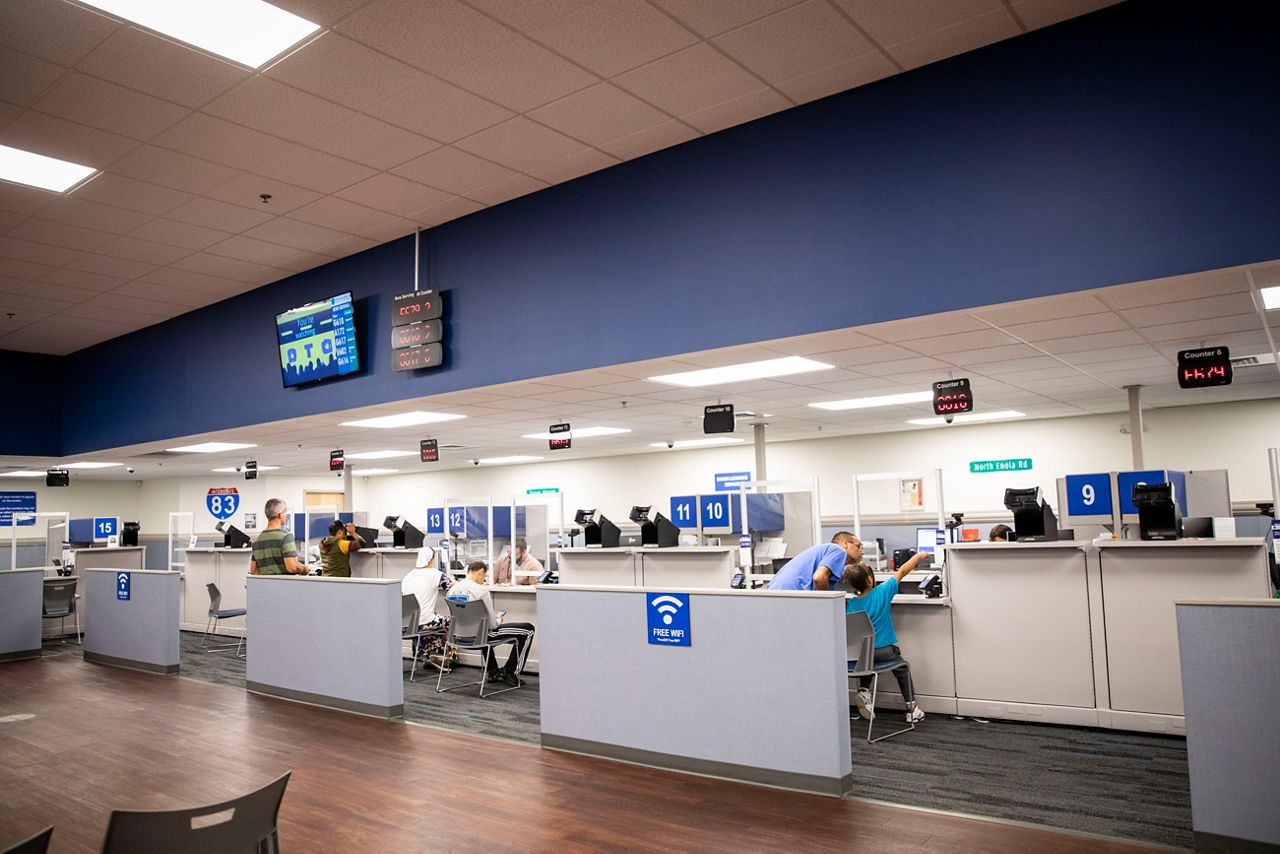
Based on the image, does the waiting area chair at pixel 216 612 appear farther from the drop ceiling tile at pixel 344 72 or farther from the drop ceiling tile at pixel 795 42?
the drop ceiling tile at pixel 795 42

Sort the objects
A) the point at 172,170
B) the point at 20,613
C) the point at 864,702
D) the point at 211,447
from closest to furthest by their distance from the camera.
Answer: the point at 172,170, the point at 864,702, the point at 20,613, the point at 211,447

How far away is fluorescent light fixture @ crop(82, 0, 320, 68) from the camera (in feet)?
11.4

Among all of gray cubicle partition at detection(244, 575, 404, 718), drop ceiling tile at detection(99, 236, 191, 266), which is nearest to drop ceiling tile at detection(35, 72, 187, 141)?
drop ceiling tile at detection(99, 236, 191, 266)

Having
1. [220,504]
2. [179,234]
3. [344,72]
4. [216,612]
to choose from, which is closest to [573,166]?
[344,72]

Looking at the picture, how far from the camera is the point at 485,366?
633 cm

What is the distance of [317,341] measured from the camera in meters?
7.41

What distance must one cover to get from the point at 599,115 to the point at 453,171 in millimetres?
1203

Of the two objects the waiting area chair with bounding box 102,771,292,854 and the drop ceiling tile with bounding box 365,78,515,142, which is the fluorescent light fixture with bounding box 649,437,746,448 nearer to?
the drop ceiling tile with bounding box 365,78,515,142

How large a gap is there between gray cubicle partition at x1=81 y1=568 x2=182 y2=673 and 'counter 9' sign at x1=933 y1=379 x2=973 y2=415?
732 cm

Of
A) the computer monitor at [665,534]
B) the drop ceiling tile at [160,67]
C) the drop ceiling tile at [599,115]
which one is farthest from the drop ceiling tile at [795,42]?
the computer monitor at [665,534]

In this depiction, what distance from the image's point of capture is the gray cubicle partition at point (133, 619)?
332 inches

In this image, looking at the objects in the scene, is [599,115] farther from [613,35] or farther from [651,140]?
[613,35]

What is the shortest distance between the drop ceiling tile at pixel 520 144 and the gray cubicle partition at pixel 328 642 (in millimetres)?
3099

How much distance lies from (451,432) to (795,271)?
6.26 m
